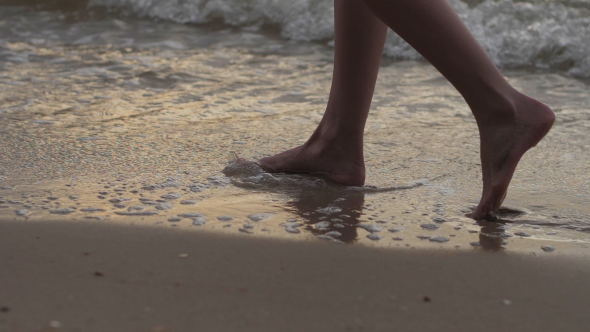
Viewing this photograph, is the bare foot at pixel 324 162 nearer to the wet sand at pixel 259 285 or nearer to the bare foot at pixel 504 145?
the bare foot at pixel 504 145

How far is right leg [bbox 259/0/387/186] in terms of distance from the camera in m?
1.67

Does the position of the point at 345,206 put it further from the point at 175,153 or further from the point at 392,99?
the point at 392,99

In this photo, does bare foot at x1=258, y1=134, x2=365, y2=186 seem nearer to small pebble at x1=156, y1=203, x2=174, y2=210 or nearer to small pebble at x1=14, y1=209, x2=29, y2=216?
→ small pebble at x1=156, y1=203, x2=174, y2=210

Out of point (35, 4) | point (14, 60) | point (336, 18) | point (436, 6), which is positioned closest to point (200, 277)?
point (436, 6)

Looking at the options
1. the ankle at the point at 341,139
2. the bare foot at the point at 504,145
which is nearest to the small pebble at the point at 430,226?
the bare foot at the point at 504,145

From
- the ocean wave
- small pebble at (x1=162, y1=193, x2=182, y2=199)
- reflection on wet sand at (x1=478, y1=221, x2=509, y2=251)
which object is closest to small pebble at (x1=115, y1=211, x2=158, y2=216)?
small pebble at (x1=162, y1=193, x2=182, y2=199)

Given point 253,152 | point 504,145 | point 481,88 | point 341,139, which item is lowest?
point 253,152

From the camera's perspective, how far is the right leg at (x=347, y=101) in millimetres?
1672

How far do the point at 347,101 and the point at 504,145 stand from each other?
0.46m

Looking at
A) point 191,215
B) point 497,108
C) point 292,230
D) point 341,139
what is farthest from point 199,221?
point 497,108

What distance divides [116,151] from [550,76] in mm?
2731

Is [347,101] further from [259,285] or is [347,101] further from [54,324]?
[54,324]

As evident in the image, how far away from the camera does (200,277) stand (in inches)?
40.1

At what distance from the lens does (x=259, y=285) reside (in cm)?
100
